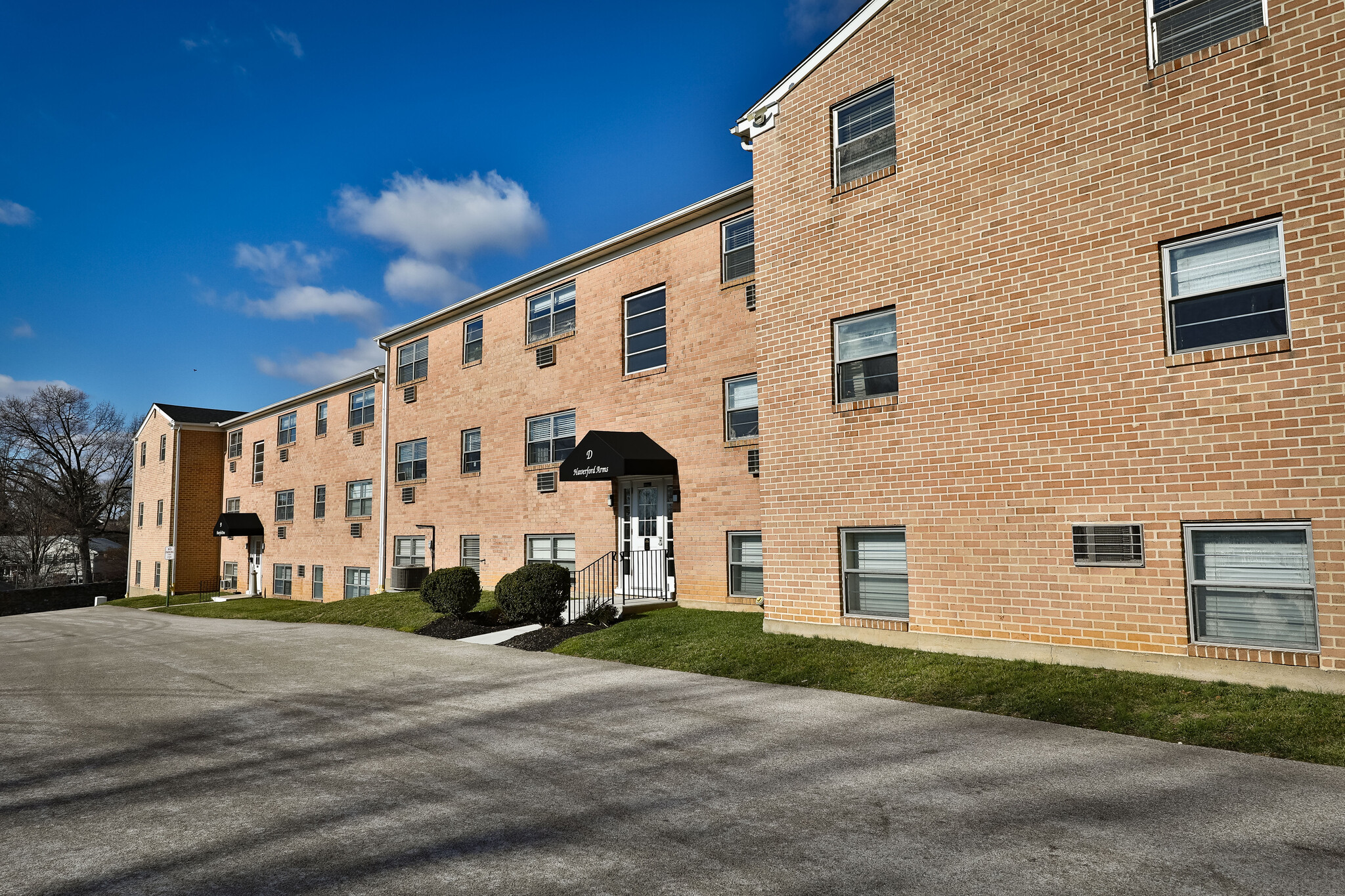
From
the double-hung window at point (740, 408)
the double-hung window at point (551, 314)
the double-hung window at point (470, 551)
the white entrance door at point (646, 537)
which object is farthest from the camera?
the double-hung window at point (470, 551)

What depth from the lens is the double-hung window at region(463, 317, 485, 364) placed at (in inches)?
937

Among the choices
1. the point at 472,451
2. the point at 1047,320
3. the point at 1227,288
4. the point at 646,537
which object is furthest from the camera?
the point at 472,451

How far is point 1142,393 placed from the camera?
8.97 m

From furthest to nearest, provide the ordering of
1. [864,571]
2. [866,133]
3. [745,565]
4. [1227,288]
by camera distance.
Result: [745,565], [866,133], [864,571], [1227,288]

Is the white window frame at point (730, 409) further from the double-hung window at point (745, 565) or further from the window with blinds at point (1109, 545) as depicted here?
the window with blinds at point (1109, 545)

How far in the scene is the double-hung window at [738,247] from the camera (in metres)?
16.1

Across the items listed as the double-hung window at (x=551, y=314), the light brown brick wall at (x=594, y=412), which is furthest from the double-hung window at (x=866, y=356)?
the double-hung window at (x=551, y=314)

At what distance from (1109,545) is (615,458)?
9.18 metres

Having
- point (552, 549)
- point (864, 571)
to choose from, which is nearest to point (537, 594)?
point (552, 549)

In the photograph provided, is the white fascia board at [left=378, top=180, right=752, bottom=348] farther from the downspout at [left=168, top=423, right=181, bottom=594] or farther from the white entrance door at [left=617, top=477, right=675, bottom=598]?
the downspout at [left=168, top=423, right=181, bottom=594]

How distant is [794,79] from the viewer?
43.1ft

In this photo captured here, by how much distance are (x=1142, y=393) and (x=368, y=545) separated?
25346 millimetres

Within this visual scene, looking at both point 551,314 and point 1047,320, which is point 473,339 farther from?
point 1047,320

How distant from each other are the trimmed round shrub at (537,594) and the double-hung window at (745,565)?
3239 mm
